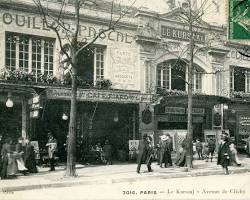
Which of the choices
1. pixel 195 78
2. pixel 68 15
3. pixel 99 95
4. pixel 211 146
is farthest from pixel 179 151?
pixel 68 15

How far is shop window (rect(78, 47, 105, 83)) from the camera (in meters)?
18.7

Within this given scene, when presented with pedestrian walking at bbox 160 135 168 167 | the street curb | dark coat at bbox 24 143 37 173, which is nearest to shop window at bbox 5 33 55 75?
dark coat at bbox 24 143 37 173

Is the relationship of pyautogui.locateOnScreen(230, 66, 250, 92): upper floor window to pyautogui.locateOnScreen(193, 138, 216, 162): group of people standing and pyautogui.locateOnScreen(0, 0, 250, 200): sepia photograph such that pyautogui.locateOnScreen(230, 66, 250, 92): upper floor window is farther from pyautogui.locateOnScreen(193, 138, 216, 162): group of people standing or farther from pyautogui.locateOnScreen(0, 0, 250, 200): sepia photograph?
pyautogui.locateOnScreen(193, 138, 216, 162): group of people standing

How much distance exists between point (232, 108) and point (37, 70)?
10926mm

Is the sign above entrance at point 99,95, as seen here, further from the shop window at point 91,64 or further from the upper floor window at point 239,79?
the upper floor window at point 239,79

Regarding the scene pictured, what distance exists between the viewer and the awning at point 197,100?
1938cm

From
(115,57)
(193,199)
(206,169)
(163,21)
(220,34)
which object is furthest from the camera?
(220,34)

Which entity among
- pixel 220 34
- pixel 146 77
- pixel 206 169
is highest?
pixel 220 34

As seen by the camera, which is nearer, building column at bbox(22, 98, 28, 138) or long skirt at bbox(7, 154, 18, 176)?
long skirt at bbox(7, 154, 18, 176)

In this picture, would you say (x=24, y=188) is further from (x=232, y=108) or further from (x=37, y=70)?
(x=232, y=108)

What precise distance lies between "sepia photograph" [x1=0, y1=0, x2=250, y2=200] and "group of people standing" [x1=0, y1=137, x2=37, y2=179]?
0.11ft

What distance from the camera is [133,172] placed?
14914mm

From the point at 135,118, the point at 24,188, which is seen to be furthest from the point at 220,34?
the point at 24,188

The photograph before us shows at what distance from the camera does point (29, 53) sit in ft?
56.7
